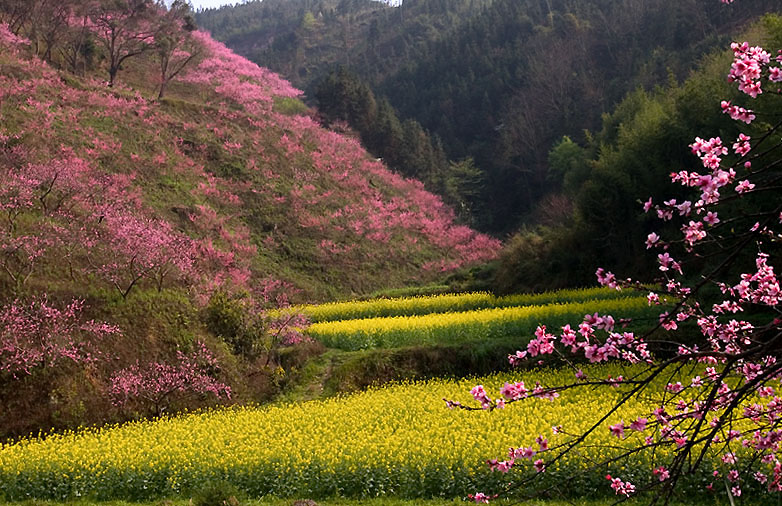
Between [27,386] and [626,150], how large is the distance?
23658 mm

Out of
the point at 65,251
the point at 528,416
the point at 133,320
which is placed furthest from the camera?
the point at 65,251

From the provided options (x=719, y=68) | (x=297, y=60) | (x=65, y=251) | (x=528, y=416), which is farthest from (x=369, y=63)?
(x=528, y=416)

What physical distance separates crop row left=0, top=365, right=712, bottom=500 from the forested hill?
147 ft

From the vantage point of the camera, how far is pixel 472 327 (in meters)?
20.4

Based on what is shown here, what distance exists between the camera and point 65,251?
62.6 feet

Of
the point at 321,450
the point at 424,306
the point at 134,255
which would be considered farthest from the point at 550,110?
the point at 321,450

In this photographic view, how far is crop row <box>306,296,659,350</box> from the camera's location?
64.9ft

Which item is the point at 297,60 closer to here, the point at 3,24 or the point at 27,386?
the point at 3,24

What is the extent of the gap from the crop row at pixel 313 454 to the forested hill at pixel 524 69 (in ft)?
147

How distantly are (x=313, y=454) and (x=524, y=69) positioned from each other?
72906mm

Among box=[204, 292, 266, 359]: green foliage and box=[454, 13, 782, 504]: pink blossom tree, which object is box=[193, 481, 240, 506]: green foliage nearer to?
box=[454, 13, 782, 504]: pink blossom tree

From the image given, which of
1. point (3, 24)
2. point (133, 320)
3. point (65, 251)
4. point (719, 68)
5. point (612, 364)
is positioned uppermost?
point (3, 24)

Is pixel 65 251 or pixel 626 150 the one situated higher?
pixel 626 150

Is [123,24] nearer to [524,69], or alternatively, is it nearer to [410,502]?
[410,502]
